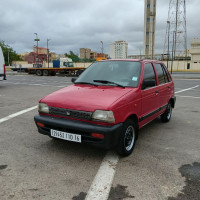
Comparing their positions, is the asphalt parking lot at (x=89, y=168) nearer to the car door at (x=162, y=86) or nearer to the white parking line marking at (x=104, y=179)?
the white parking line marking at (x=104, y=179)

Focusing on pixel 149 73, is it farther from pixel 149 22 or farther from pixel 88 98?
pixel 149 22

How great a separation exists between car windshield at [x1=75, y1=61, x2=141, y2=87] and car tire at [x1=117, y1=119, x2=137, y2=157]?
776 millimetres

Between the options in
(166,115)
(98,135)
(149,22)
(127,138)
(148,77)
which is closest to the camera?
(98,135)

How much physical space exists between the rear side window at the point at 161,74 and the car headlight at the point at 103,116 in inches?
87.5

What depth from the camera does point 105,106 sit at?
10.2ft

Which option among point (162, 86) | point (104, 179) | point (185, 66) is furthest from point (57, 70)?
point (185, 66)

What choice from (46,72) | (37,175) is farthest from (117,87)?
(46,72)

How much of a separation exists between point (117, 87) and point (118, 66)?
70cm

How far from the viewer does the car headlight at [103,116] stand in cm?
307

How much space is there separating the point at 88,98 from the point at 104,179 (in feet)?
4.02

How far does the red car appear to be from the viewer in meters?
3.11

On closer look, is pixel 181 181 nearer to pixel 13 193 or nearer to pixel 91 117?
pixel 91 117

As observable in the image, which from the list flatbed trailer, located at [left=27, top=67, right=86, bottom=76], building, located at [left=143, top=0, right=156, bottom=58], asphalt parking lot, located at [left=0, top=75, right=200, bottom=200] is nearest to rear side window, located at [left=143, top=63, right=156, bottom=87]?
asphalt parking lot, located at [left=0, top=75, right=200, bottom=200]

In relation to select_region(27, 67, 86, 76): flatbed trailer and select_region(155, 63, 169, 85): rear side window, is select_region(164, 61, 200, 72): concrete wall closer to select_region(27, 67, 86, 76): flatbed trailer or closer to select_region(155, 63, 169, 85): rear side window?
select_region(27, 67, 86, 76): flatbed trailer
